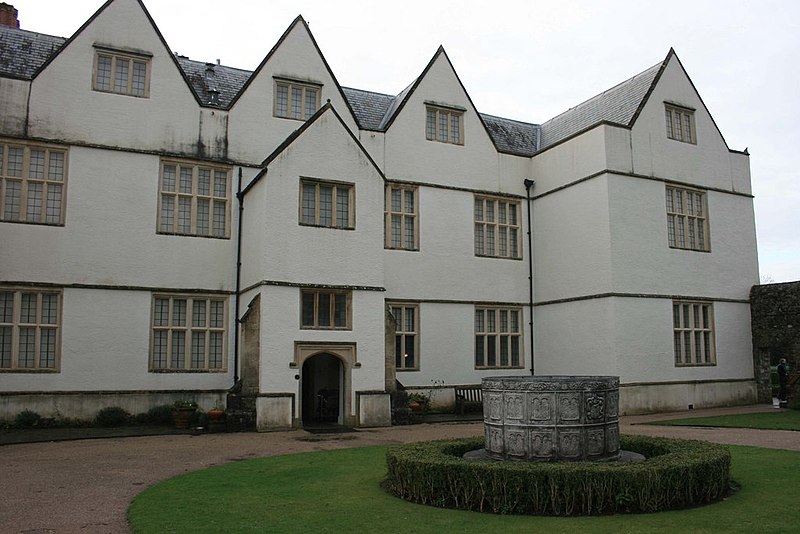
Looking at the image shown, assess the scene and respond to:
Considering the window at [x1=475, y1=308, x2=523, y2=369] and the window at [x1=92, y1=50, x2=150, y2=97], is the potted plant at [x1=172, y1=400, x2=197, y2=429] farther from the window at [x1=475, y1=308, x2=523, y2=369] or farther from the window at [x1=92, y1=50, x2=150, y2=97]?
the window at [x1=475, y1=308, x2=523, y2=369]

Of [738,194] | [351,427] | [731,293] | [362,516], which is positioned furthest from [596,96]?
[362,516]

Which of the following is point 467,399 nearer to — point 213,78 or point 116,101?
point 213,78

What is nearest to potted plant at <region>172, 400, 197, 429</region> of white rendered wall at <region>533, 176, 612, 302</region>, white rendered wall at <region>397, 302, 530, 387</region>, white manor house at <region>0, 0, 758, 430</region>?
white manor house at <region>0, 0, 758, 430</region>

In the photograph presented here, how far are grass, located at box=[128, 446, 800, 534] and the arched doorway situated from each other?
10969mm

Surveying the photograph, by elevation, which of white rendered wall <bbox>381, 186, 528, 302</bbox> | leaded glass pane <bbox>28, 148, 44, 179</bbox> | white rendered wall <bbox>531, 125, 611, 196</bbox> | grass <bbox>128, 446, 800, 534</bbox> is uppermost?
white rendered wall <bbox>531, 125, 611, 196</bbox>

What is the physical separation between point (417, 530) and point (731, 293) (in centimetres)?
2378

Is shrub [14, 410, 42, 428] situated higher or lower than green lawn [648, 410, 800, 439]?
higher

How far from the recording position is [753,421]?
21.0 metres

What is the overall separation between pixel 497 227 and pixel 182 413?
46.7ft

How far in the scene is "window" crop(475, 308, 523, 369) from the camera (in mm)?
27234

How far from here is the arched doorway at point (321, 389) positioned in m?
23.9

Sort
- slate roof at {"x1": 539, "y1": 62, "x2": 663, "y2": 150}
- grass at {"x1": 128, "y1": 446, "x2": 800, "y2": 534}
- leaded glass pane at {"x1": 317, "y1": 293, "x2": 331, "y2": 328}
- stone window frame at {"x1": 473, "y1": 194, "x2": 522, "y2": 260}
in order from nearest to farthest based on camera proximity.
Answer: grass at {"x1": 128, "y1": 446, "x2": 800, "y2": 534} < leaded glass pane at {"x1": 317, "y1": 293, "x2": 331, "y2": 328} < slate roof at {"x1": 539, "y1": 62, "x2": 663, "y2": 150} < stone window frame at {"x1": 473, "y1": 194, "x2": 522, "y2": 260}

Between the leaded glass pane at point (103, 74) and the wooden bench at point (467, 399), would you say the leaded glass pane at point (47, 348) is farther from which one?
the wooden bench at point (467, 399)

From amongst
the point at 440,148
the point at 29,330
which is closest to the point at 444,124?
the point at 440,148
